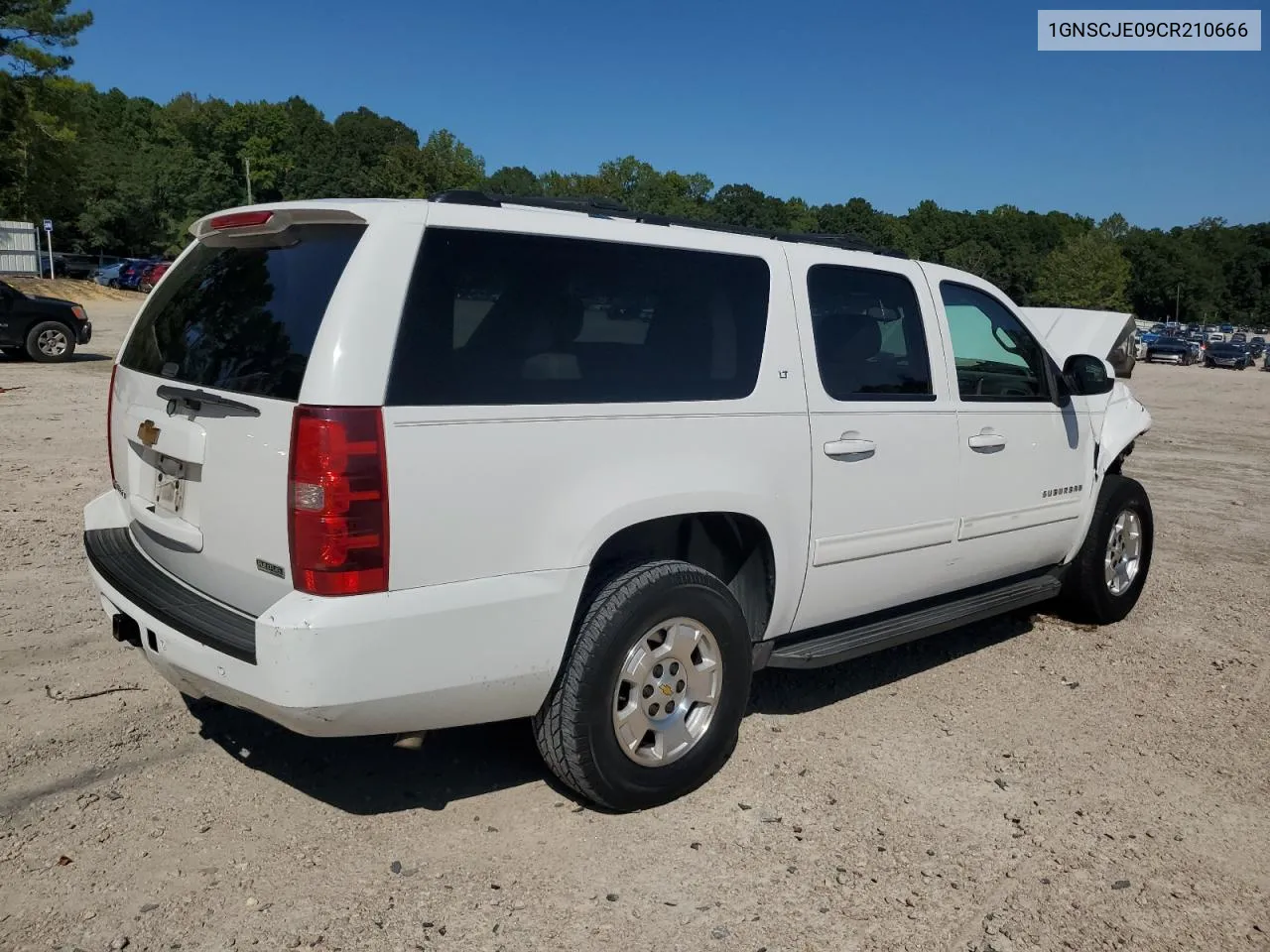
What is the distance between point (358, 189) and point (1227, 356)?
74.1 m

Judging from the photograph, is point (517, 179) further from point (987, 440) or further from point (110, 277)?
point (987, 440)

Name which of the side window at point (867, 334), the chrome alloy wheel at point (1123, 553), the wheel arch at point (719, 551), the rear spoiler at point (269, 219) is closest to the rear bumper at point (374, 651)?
the wheel arch at point (719, 551)

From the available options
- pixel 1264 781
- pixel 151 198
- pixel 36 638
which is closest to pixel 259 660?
pixel 36 638

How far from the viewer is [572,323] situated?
3342mm

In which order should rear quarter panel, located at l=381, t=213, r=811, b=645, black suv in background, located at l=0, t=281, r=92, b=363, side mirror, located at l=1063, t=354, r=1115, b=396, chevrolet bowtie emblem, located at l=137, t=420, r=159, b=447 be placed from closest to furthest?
rear quarter panel, located at l=381, t=213, r=811, b=645
chevrolet bowtie emblem, located at l=137, t=420, r=159, b=447
side mirror, located at l=1063, t=354, r=1115, b=396
black suv in background, located at l=0, t=281, r=92, b=363

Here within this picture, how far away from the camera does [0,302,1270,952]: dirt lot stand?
295 centimetres

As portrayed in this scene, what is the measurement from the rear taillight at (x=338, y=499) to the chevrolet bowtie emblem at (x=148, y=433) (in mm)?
853

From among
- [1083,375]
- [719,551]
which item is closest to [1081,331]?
[1083,375]

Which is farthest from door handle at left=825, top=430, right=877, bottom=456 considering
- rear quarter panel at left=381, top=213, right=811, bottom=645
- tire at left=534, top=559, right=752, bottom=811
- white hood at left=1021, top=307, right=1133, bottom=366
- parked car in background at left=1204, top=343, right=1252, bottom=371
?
parked car in background at left=1204, top=343, right=1252, bottom=371

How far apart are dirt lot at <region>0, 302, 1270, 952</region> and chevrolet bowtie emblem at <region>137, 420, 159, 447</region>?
3.91 ft

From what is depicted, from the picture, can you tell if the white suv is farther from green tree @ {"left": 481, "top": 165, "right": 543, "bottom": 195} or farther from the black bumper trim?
green tree @ {"left": 481, "top": 165, "right": 543, "bottom": 195}

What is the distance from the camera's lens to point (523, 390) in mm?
3129

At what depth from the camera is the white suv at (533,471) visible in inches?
113

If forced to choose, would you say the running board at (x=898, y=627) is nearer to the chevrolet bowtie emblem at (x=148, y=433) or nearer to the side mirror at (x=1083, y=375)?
the side mirror at (x=1083, y=375)
